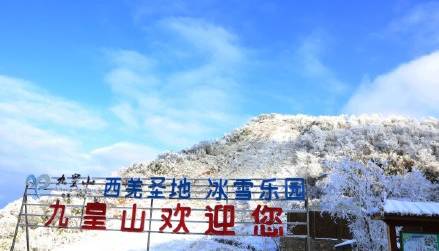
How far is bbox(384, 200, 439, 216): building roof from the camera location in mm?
11258

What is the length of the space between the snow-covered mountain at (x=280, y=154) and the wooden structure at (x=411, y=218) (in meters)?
10.9

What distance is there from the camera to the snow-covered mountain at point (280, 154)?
23766 millimetres

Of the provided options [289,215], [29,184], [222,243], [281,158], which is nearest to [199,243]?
[222,243]

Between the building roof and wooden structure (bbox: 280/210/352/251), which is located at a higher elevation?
the building roof

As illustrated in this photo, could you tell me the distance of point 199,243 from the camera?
861 inches

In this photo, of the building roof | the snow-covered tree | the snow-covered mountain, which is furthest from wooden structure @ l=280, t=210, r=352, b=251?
the building roof

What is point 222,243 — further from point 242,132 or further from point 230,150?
point 242,132

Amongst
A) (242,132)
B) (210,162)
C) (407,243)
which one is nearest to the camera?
(407,243)

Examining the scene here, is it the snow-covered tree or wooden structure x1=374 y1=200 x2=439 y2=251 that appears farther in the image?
the snow-covered tree

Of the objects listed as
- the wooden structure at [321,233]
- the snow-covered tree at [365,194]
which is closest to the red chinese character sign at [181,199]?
the wooden structure at [321,233]

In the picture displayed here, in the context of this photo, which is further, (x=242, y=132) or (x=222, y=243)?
(x=242, y=132)

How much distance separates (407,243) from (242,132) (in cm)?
3635

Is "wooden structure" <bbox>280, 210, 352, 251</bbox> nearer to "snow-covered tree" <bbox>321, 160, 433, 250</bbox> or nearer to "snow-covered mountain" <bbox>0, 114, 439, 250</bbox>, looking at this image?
"snow-covered tree" <bbox>321, 160, 433, 250</bbox>

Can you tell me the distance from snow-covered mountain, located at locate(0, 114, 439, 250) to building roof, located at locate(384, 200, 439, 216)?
35.7 feet
